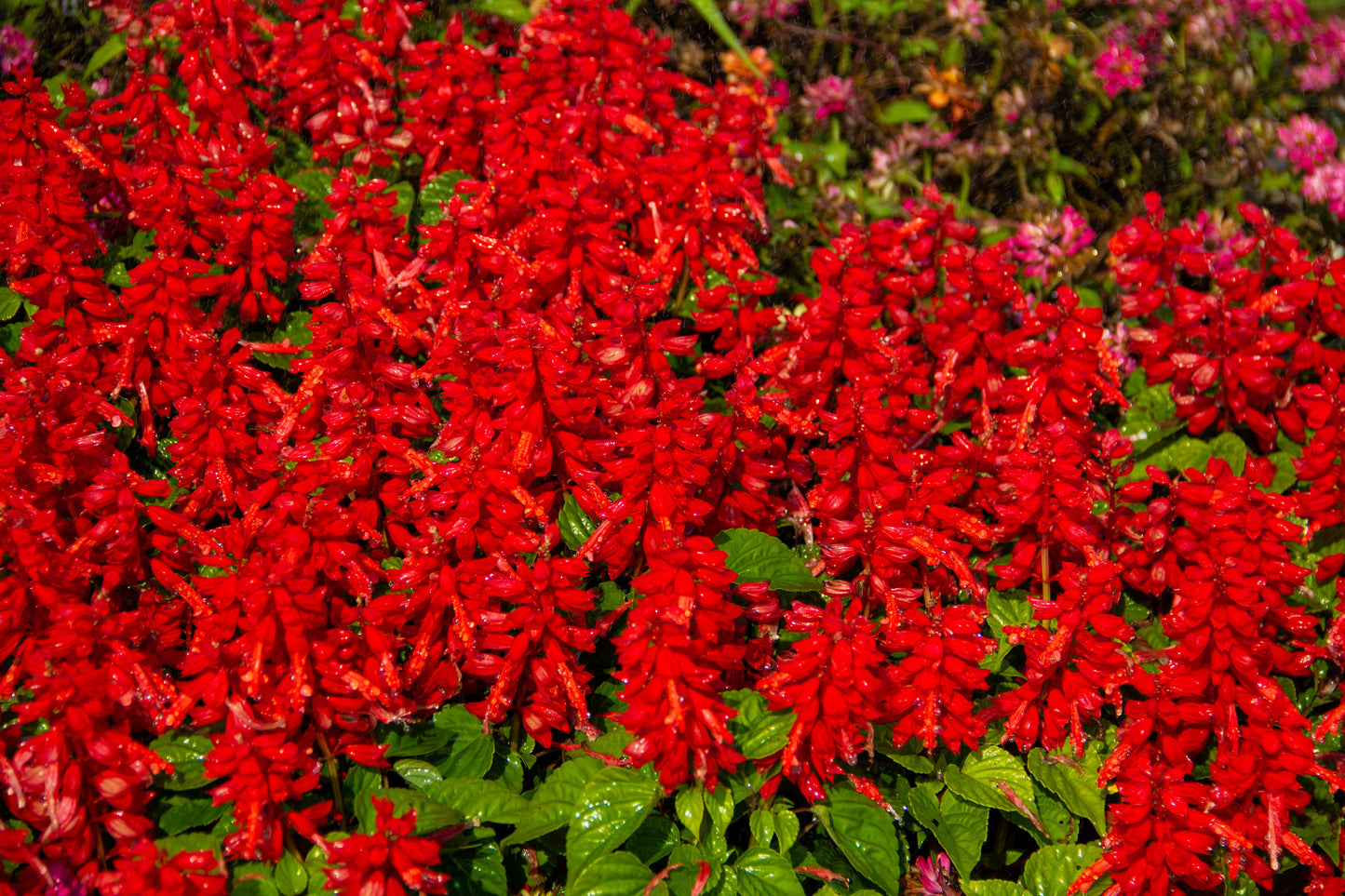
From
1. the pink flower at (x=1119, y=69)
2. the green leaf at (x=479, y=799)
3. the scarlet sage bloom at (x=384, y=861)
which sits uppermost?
the pink flower at (x=1119, y=69)

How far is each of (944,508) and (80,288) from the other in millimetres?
1917

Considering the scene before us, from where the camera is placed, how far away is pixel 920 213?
275cm

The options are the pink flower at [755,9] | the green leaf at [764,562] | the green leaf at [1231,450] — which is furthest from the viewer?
the pink flower at [755,9]

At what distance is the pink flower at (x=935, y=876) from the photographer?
7.21 ft

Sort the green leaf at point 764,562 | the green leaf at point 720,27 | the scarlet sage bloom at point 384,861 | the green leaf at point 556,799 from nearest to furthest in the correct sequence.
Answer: the scarlet sage bloom at point 384,861 → the green leaf at point 556,799 → the green leaf at point 764,562 → the green leaf at point 720,27

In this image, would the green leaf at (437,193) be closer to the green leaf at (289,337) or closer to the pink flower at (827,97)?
the green leaf at (289,337)

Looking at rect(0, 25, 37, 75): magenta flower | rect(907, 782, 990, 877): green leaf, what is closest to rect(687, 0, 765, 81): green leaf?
rect(0, 25, 37, 75): magenta flower

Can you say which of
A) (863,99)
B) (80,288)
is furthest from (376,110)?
(863,99)

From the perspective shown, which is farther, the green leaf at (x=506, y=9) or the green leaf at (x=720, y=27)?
the green leaf at (x=720, y=27)

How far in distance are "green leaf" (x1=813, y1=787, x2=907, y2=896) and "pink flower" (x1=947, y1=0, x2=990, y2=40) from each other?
348cm

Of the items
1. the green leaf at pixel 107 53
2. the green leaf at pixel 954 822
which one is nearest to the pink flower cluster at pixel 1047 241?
the green leaf at pixel 954 822

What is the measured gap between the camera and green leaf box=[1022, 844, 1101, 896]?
6.93ft

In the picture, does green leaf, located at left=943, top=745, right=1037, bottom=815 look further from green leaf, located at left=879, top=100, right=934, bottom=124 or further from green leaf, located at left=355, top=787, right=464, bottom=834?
green leaf, located at left=879, top=100, right=934, bottom=124

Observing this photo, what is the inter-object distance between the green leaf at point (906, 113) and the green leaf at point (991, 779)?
279 centimetres
